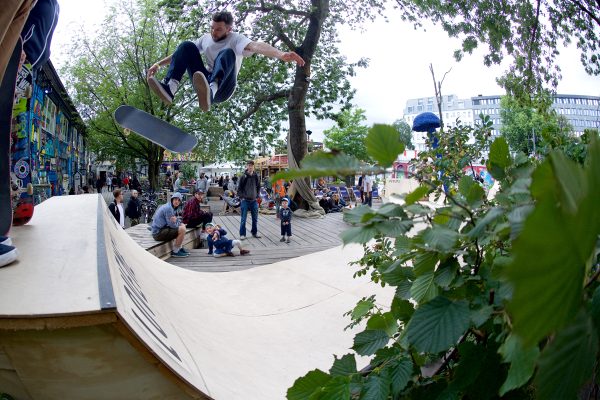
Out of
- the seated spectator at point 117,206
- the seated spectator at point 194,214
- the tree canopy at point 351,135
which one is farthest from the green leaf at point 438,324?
the tree canopy at point 351,135

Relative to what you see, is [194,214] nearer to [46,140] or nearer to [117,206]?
[117,206]

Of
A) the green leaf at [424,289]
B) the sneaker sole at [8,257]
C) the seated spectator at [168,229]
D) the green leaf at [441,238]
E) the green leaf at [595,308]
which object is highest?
the green leaf at [441,238]

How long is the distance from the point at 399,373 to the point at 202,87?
363 cm

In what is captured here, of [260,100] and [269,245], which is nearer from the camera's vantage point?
[269,245]

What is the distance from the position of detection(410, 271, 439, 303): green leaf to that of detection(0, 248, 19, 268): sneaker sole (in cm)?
210

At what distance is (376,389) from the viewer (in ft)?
2.44

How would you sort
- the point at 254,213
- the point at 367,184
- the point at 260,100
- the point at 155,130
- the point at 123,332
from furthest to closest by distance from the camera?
the point at 367,184, the point at 260,100, the point at 254,213, the point at 155,130, the point at 123,332

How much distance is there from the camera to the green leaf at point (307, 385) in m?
0.78

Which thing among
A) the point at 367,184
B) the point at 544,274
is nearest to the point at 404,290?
the point at 544,274

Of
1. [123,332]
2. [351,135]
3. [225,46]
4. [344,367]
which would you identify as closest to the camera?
[344,367]

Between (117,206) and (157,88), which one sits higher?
(157,88)

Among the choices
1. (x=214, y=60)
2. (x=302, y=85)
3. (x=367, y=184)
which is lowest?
(x=367, y=184)

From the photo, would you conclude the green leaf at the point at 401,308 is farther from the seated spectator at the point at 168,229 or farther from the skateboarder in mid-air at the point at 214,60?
the seated spectator at the point at 168,229

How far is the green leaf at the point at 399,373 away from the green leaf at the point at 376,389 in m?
0.01
